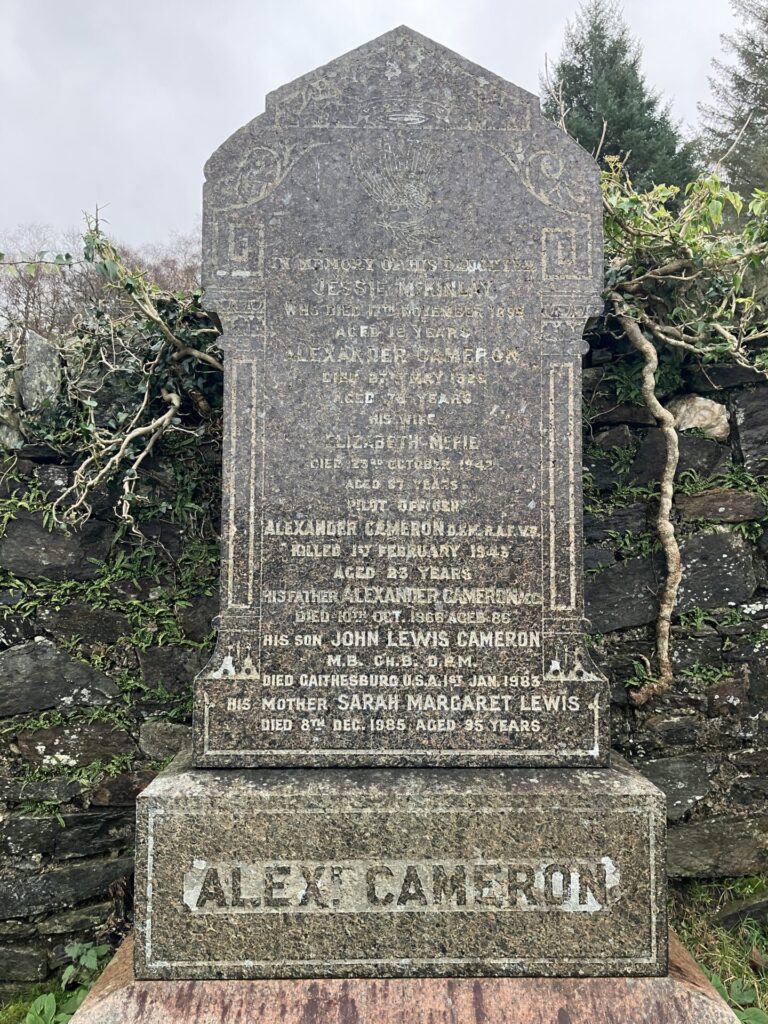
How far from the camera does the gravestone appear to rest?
7.16 feet

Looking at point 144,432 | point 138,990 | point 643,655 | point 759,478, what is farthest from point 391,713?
point 759,478

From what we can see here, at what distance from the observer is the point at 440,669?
250cm

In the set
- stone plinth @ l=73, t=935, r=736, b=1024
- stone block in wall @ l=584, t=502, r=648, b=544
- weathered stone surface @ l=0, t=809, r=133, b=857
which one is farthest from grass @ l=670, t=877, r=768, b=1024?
weathered stone surface @ l=0, t=809, r=133, b=857

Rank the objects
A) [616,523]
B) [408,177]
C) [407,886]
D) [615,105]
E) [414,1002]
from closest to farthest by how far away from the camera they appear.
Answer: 1. [414,1002]
2. [407,886]
3. [408,177]
4. [616,523]
5. [615,105]

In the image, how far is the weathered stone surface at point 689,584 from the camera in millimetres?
3221

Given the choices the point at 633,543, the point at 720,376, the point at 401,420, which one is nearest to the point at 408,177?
the point at 401,420

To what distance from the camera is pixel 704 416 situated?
3320 millimetres

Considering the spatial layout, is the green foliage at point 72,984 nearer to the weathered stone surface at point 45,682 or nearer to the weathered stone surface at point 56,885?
the weathered stone surface at point 56,885

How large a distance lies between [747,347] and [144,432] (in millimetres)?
2891

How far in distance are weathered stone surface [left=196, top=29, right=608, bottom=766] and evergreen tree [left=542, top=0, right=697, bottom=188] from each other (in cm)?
1035

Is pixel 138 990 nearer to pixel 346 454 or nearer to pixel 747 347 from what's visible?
pixel 346 454

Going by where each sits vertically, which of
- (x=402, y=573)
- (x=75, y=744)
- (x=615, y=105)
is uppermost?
(x=615, y=105)

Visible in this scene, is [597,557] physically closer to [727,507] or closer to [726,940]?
[727,507]

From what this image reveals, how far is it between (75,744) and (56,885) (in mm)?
602
